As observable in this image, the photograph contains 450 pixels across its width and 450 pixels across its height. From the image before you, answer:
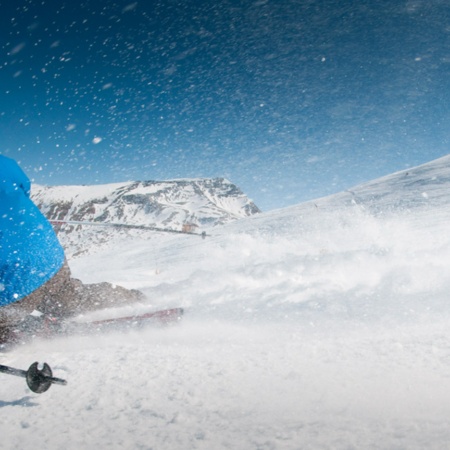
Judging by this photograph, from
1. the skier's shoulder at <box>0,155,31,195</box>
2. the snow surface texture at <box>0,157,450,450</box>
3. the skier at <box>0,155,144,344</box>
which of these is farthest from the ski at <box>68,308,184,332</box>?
the skier's shoulder at <box>0,155,31,195</box>

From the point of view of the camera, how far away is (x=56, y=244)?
2334mm

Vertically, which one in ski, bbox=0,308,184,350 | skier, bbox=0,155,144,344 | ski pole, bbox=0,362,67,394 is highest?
skier, bbox=0,155,144,344

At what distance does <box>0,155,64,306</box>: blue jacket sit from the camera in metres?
2.02

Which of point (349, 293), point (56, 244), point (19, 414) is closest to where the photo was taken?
point (19, 414)

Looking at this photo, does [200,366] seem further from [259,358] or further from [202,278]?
[202,278]

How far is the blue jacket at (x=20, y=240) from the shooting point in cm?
202

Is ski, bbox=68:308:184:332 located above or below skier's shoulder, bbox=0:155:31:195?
below

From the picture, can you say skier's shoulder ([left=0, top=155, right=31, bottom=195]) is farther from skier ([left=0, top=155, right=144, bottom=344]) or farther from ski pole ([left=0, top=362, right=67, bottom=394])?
ski pole ([left=0, top=362, right=67, bottom=394])

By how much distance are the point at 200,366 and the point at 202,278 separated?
17.2 feet

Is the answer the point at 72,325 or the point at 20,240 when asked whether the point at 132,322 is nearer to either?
the point at 72,325

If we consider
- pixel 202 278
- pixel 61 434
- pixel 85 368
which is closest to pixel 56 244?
pixel 85 368

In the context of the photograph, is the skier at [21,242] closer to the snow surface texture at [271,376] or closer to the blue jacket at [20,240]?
the blue jacket at [20,240]

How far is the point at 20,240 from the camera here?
208 cm

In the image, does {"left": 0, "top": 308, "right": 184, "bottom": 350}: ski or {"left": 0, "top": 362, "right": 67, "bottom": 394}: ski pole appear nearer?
{"left": 0, "top": 362, "right": 67, "bottom": 394}: ski pole
